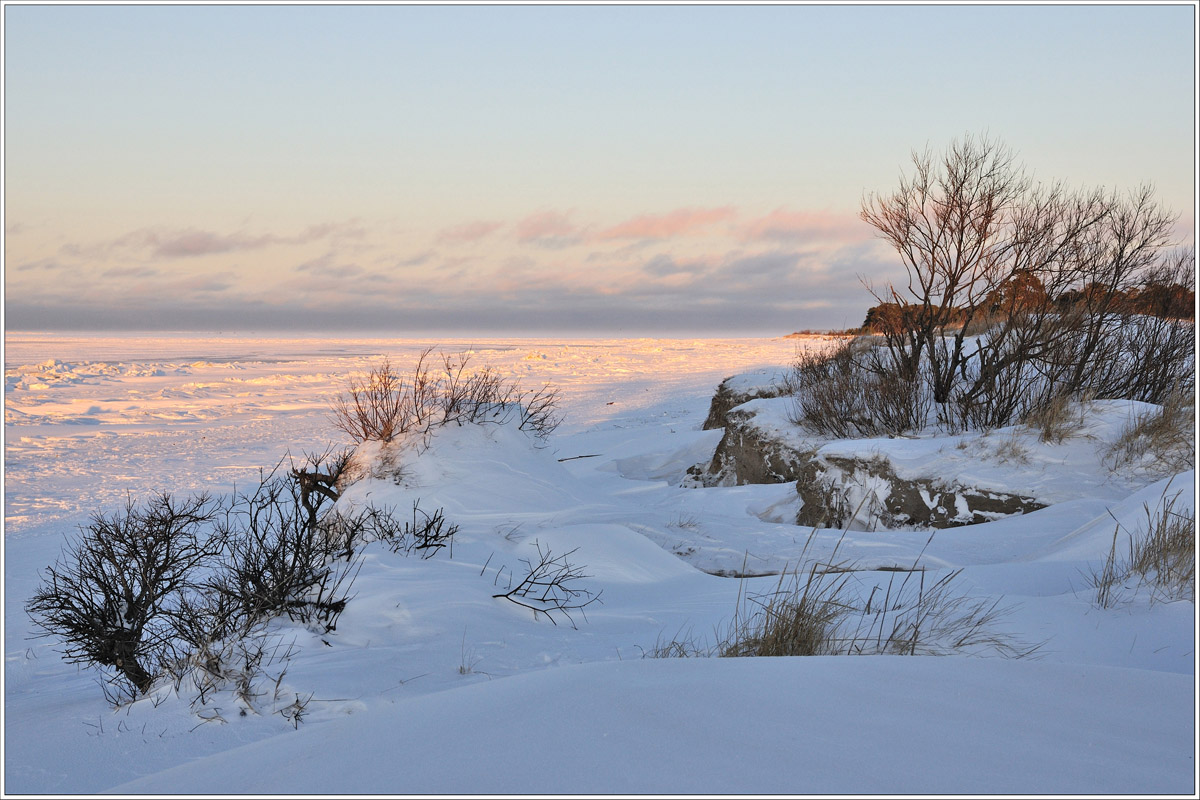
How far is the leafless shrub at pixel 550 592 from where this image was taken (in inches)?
214

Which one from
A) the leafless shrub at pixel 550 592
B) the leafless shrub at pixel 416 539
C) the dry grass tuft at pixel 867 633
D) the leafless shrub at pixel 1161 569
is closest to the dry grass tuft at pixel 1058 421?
the leafless shrub at pixel 1161 569

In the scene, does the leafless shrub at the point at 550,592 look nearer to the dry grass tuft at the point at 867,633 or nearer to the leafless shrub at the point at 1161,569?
the dry grass tuft at the point at 867,633

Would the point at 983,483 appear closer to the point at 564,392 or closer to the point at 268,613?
the point at 268,613

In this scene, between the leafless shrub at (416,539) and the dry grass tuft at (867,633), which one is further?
the leafless shrub at (416,539)

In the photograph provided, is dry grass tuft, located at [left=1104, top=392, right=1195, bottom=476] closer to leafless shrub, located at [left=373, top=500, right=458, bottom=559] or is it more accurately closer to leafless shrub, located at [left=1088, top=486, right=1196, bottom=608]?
leafless shrub, located at [left=1088, top=486, right=1196, bottom=608]

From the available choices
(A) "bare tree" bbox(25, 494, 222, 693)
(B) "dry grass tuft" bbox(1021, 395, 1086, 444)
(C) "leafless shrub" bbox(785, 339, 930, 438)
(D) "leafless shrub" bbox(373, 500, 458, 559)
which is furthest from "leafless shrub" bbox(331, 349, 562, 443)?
(B) "dry grass tuft" bbox(1021, 395, 1086, 444)

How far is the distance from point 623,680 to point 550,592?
321 cm

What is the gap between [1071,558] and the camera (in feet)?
19.6

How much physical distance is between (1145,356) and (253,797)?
14067mm

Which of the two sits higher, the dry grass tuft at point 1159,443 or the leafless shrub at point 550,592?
the dry grass tuft at point 1159,443

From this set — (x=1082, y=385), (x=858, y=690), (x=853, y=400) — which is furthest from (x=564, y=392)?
(x=858, y=690)

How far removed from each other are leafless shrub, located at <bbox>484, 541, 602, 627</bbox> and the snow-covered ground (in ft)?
0.35

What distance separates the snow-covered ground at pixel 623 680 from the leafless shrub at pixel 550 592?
0.35 feet

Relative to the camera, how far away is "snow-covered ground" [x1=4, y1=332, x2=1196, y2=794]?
6.86 feet
